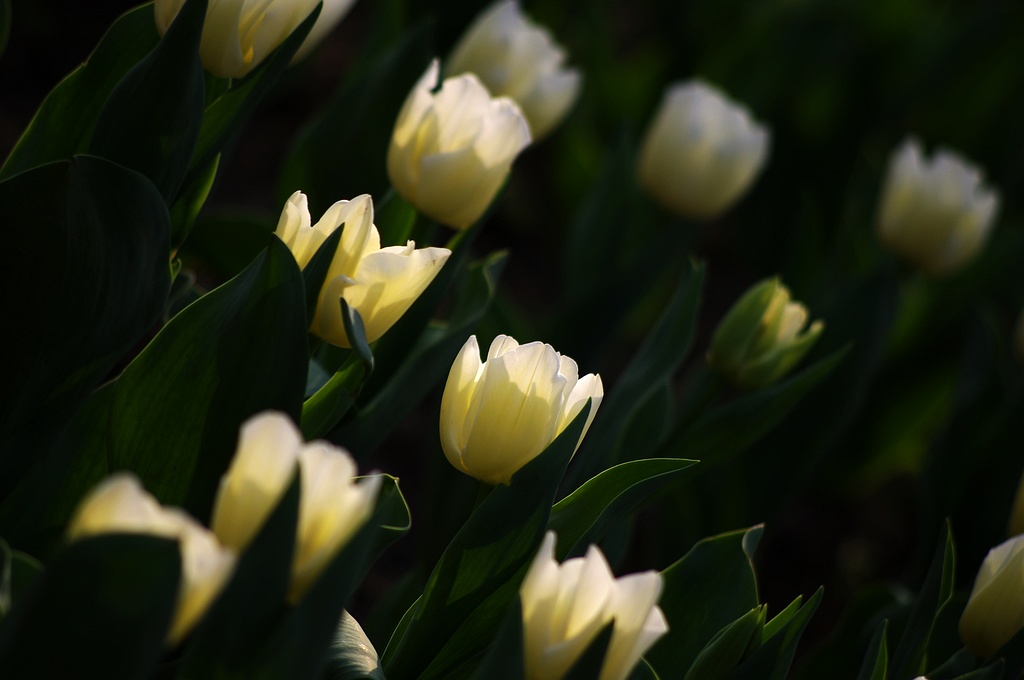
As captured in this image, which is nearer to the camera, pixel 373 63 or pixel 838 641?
pixel 838 641

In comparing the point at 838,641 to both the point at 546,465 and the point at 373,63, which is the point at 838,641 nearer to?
the point at 546,465

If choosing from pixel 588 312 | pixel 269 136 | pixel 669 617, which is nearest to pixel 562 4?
pixel 269 136

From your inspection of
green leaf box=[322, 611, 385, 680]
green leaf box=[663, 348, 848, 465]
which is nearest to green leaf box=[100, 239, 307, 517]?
green leaf box=[322, 611, 385, 680]

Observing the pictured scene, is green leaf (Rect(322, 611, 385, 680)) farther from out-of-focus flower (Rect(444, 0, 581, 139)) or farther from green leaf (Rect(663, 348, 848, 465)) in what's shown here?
out-of-focus flower (Rect(444, 0, 581, 139))

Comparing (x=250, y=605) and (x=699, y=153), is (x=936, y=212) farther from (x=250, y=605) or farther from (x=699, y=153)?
(x=250, y=605)

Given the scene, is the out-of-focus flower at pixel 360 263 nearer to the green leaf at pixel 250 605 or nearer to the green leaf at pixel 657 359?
the green leaf at pixel 250 605

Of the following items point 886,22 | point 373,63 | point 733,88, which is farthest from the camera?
point 886,22

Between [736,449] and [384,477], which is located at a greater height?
[384,477]

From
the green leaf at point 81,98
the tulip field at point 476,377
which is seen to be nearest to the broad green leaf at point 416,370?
the tulip field at point 476,377
